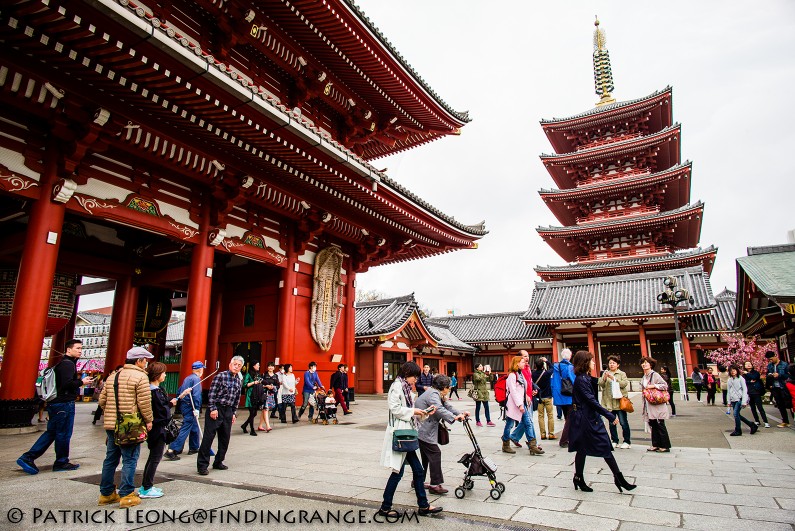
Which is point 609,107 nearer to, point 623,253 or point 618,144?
point 618,144

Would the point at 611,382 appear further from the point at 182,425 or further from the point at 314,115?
the point at 314,115

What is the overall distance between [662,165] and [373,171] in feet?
98.1

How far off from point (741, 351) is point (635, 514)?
2246 centimetres

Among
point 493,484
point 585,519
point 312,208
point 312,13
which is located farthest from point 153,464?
point 312,13

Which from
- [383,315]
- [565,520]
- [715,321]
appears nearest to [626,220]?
[715,321]

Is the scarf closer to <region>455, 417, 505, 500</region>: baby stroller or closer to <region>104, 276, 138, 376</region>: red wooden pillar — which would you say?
<region>455, 417, 505, 500</region>: baby stroller

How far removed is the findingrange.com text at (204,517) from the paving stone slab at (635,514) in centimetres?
178

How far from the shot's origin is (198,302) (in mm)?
10461

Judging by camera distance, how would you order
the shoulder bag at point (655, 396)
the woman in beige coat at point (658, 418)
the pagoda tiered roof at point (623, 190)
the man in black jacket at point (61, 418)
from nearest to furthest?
the man in black jacket at point (61, 418)
the shoulder bag at point (655, 396)
the woman in beige coat at point (658, 418)
the pagoda tiered roof at point (623, 190)

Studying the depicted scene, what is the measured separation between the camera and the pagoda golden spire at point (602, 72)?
3562cm

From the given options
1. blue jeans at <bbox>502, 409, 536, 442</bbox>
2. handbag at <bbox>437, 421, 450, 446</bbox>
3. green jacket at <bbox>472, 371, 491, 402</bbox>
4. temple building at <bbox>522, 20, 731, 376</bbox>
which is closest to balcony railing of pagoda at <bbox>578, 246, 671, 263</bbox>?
temple building at <bbox>522, 20, 731, 376</bbox>

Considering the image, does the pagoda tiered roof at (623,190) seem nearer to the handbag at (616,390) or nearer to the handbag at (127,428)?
the handbag at (616,390)

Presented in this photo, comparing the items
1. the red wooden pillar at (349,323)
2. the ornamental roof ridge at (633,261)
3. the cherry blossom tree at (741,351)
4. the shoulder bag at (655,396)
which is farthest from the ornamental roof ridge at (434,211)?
the ornamental roof ridge at (633,261)

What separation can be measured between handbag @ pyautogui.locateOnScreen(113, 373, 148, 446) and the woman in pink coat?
5591 millimetres
